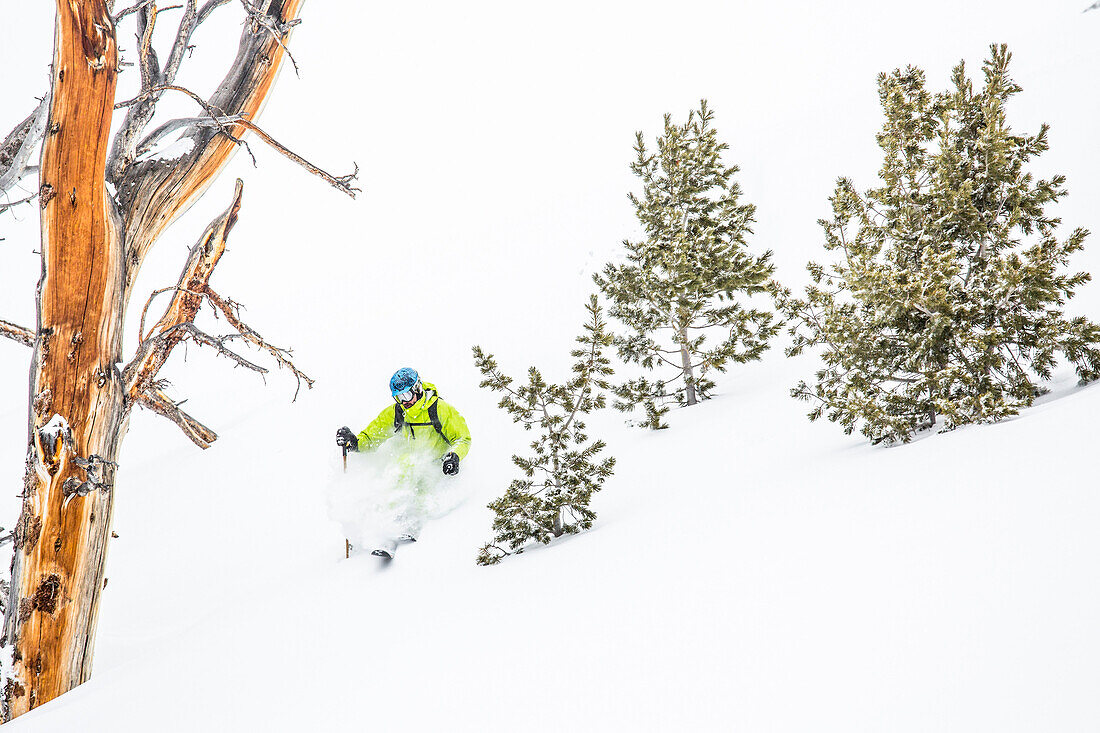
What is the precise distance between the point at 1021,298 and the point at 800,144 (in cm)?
1822

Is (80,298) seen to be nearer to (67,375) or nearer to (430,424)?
(67,375)

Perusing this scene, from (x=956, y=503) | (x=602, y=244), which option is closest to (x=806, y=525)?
(x=956, y=503)

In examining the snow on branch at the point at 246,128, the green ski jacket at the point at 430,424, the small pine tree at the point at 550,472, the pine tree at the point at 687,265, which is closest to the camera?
the snow on branch at the point at 246,128

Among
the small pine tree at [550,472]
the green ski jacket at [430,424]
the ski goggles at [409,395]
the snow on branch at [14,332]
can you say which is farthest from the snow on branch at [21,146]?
the green ski jacket at [430,424]

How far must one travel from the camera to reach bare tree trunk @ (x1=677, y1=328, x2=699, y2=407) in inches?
344

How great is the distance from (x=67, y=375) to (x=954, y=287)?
6.22m

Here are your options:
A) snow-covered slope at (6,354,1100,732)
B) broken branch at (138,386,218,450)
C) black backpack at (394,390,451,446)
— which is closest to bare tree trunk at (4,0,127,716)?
snow-covered slope at (6,354,1100,732)

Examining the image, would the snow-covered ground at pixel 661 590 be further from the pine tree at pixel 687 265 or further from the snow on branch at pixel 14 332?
the snow on branch at pixel 14 332

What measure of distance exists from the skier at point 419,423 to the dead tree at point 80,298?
107 inches

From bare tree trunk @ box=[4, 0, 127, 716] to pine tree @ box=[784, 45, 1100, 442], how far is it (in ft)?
17.1

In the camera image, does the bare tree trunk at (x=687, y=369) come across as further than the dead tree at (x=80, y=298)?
Yes

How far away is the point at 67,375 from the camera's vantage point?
394cm

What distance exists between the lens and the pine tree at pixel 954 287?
167 inches

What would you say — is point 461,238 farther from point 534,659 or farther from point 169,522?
point 534,659
